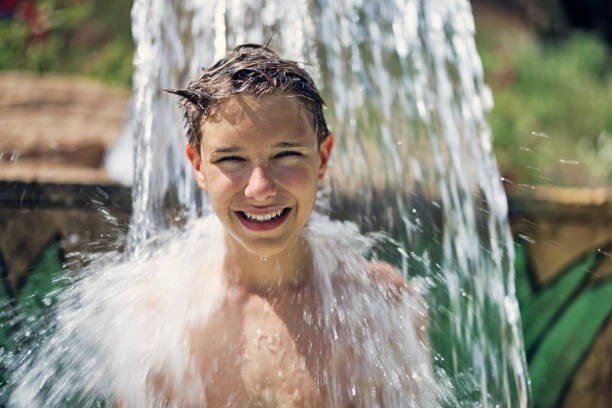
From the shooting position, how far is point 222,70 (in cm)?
160

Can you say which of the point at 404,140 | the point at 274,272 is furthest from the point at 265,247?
the point at 404,140

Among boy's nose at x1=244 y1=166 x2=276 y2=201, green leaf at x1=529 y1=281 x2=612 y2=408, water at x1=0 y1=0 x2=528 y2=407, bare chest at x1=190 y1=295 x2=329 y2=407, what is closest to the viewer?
boy's nose at x1=244 y1=166 x2=276 y2=201

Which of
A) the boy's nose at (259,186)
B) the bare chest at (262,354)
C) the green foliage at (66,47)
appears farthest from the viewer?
the green foliage at (66,47)

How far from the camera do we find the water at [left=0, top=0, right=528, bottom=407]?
244 centimetres

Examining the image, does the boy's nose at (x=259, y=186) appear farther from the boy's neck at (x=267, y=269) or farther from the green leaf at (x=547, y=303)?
the green leaf at (x=547, y=303)

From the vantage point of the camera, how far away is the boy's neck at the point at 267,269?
175cm

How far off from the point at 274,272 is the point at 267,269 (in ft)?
0.08

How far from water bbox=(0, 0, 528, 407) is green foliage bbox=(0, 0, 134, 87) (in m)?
3.11

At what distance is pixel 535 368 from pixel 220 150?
7.95 ft

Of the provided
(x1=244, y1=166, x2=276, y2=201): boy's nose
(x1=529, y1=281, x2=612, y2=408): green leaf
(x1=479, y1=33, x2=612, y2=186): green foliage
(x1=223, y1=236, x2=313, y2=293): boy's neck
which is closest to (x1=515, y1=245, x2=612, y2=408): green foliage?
(x1=529, y1=281, x2=612, y2=408): green leaf

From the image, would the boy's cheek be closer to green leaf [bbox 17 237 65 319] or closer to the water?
the water

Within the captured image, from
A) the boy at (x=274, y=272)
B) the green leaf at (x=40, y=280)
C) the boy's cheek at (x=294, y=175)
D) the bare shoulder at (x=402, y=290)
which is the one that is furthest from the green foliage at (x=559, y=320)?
the green leaf at (x=40, y=280)

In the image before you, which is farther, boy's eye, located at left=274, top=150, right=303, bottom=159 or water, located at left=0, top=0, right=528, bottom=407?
water, located at left=0, top=0, right=528, bottom=407

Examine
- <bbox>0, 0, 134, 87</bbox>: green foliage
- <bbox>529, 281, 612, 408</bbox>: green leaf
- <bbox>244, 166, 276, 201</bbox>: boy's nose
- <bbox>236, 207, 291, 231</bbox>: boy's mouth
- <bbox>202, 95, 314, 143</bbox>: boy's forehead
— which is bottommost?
<bbox>529, 281, 612, 408</bbox>: green leaf
